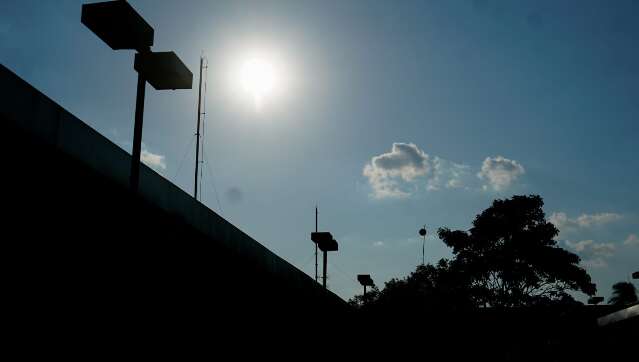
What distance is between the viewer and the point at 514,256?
165ft

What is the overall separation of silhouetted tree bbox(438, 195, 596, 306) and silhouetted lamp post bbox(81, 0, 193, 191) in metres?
45.6

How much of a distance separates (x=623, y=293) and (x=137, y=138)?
77.4 m

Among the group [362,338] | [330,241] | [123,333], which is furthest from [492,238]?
[123,333]

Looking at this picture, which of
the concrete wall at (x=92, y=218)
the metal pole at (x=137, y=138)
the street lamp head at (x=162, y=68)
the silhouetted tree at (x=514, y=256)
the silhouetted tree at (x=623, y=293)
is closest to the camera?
the concrete wall at (x=92, y=218)

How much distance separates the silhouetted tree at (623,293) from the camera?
229 feet

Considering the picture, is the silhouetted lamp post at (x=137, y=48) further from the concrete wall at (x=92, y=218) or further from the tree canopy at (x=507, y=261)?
the tree canopy at (x=507, y=261)

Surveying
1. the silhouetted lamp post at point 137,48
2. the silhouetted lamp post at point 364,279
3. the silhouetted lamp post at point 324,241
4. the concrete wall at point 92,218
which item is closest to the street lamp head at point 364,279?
the silhouetted lamp post at point 364,279

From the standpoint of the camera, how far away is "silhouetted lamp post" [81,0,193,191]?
7.82 metres

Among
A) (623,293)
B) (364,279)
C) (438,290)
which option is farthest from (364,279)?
(623,293)

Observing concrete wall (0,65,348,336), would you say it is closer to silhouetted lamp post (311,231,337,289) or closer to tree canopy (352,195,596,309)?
silhouetted lamp post (311,231,337,289)

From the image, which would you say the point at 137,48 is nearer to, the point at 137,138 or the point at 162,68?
the point at 162,68

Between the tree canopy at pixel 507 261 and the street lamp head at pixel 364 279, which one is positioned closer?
the street lamp head at pixel 364 279

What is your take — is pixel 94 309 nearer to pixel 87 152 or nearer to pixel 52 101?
pixel 87 152

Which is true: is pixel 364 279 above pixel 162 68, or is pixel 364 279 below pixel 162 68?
below
